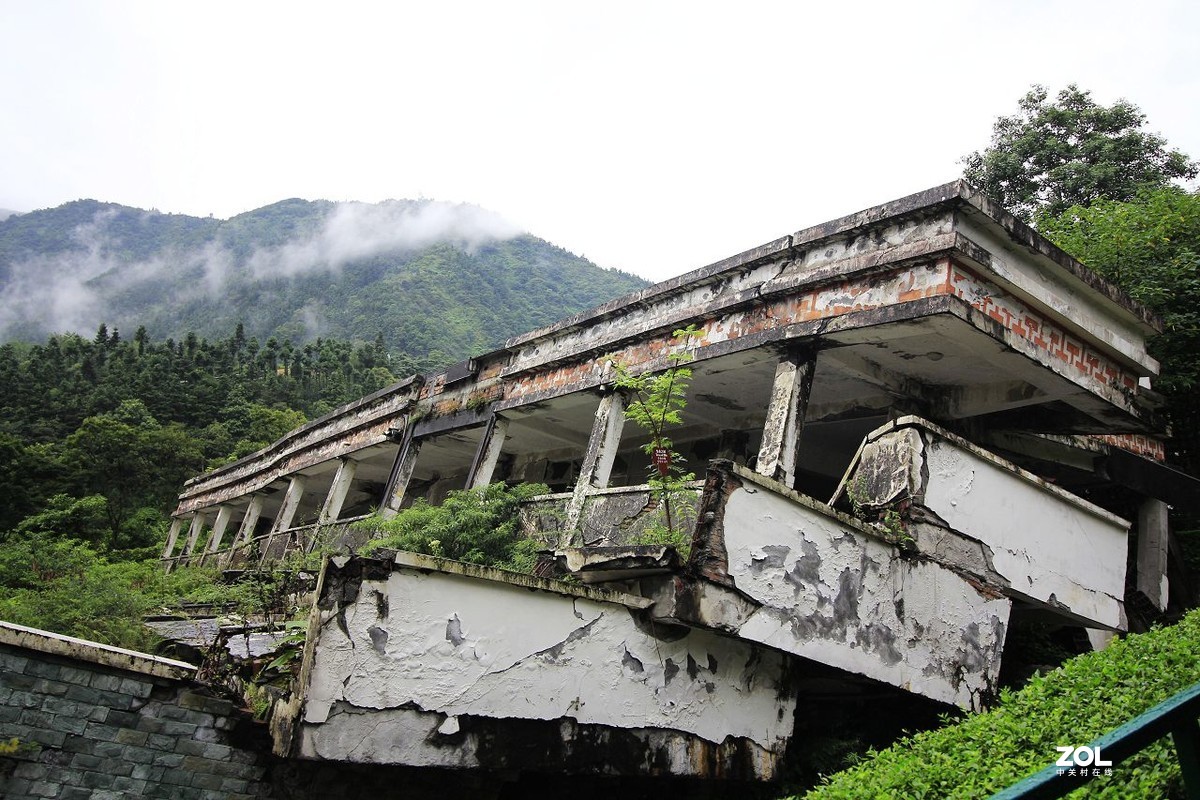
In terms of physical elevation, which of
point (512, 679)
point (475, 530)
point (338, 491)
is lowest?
point (512, 679)

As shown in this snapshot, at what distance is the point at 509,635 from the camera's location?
4949mm

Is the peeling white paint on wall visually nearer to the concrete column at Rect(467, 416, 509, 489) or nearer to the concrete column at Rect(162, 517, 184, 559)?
the concrete column at Rect(467, 416, 509, 489)

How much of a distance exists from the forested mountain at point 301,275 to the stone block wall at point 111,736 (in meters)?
44.3

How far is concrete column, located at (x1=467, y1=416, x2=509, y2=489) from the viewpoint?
10.6 metres

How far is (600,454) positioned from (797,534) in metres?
3.15

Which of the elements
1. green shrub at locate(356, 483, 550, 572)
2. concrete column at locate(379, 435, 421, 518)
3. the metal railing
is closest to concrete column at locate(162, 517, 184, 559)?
concrete column at locate(379, 435, 421, 518)

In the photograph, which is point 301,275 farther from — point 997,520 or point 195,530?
point 997,520

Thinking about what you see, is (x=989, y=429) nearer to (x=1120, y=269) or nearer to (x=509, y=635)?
(x=1120, y=269)

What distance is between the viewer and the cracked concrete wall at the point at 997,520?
20.5ft

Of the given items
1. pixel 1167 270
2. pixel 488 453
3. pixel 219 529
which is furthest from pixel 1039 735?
pixel 219 529

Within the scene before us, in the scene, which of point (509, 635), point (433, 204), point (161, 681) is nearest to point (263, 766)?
point (161, 681)

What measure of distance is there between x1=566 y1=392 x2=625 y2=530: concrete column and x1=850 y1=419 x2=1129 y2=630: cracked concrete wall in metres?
2.73

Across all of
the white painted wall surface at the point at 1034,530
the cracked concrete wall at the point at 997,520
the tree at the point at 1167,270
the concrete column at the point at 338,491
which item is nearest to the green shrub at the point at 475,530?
the cracked concrete wall at the point at 997,520

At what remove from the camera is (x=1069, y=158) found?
16.3 metres
